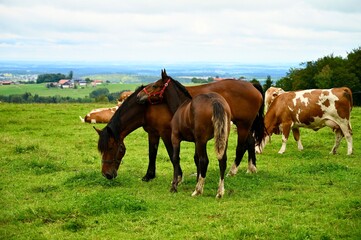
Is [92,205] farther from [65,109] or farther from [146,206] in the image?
[65,109]

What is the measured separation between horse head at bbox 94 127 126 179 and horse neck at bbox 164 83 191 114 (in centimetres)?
149

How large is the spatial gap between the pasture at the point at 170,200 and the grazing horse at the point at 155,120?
1.85ft

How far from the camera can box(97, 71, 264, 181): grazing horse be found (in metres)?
11.1

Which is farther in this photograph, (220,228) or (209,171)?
(209,171)

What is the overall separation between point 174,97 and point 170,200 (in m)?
2.57

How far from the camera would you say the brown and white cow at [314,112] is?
50.1 ft

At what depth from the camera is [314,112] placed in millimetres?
15648

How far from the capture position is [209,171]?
12.3m

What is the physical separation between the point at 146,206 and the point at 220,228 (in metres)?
1.75

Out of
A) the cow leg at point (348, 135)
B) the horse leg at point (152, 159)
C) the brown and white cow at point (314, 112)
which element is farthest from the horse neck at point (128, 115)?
the cow leg at point (348, 135)

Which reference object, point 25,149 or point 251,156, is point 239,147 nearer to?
point 251,156

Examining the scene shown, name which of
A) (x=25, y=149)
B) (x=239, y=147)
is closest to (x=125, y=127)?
(x=239, y=147)

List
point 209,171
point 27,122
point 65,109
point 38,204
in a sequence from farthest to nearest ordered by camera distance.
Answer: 1. point 65,109
2. point 27,122
3. point 209,171
4. point 38,204

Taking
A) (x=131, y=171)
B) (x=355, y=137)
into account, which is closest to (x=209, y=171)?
(x=131, y=171)
